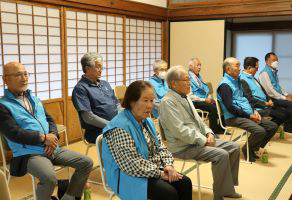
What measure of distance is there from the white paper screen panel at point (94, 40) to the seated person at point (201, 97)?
3.85ft

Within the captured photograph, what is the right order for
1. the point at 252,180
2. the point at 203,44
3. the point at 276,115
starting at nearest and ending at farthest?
the point at 252,180 < the point at 276,115 < the point at 203,44

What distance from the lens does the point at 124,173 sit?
1959mm

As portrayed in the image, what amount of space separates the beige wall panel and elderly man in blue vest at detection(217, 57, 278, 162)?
226 centimetres

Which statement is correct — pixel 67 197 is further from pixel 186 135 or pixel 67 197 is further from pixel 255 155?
pixel 255 155

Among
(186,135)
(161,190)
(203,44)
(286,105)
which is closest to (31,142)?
(161,190)

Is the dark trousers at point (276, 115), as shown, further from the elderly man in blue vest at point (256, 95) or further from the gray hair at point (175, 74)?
the gray hair at point (175, 74)

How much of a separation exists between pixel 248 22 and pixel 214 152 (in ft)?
14.9

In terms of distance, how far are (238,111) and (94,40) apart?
232cm

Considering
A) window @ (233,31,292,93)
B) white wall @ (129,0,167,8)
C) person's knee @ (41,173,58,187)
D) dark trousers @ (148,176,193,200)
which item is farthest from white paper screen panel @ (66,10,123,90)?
dark trousers @ (148,176,193,200)

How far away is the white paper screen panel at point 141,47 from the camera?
5719 mm

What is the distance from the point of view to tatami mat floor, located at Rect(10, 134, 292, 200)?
9.77 ft

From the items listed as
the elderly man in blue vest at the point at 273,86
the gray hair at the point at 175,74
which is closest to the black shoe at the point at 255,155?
the elderly man in blue vest at the point at 273,86

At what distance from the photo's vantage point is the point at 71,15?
4508 millimetres

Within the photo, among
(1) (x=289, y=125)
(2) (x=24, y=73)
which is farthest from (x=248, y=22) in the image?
(2) (x=24, y=73)
